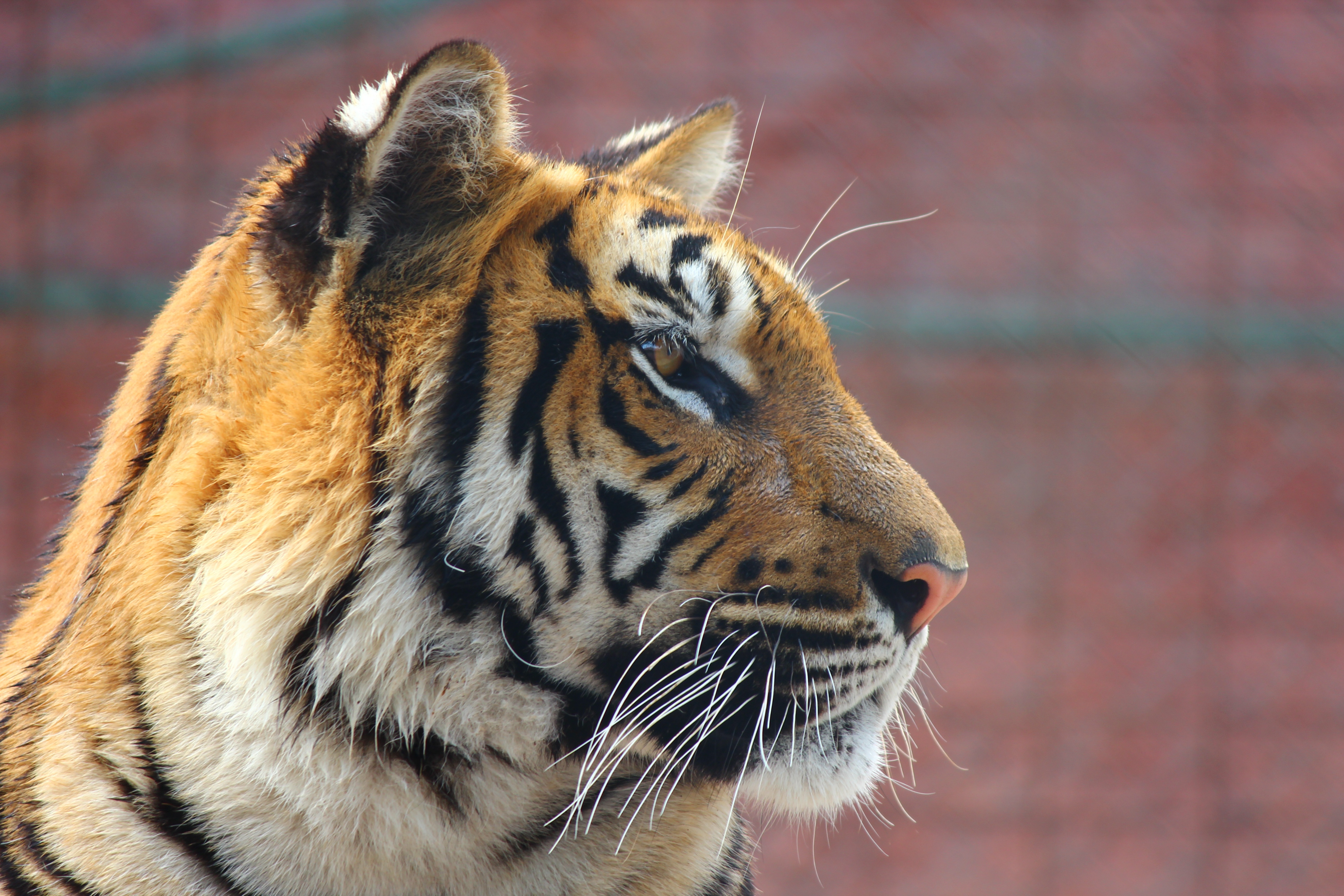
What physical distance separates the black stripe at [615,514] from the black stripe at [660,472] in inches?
1.3

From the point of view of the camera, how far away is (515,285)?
1580 millimetres

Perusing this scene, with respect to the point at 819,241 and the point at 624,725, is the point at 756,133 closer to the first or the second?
the point at 819,241

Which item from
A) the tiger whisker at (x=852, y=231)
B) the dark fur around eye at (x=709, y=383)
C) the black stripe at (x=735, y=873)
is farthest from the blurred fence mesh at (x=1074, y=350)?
the dark fur around eye at (x=709, y=383)

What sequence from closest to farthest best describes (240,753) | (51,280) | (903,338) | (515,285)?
(240,753), (515,285), (51,280), (903,338)

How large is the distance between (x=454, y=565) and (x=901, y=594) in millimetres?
628

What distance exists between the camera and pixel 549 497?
154 cm

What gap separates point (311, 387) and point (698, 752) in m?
0.76

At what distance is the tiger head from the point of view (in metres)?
1.46

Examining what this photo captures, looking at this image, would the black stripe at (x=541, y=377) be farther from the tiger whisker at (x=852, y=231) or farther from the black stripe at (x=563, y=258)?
the tiger whisker at (x=852, y=231)

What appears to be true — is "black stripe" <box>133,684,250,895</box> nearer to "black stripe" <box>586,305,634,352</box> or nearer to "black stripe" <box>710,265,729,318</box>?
"black stripe" <box>586,305,634,352</box>

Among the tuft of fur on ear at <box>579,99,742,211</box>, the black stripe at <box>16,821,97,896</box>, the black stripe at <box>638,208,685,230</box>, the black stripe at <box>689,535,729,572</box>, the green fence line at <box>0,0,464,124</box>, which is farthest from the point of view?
the green fence line at <box>0,0,464,124</box>

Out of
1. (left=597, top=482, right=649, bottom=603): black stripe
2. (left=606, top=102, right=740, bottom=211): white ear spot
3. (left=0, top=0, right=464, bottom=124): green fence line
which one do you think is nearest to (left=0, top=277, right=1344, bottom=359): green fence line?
(left=0, top=0, right=464, bottom=124): green fence line

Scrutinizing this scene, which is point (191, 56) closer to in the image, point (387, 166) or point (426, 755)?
point (387, 166)

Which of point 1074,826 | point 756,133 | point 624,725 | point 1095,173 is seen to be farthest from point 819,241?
point 624,725
